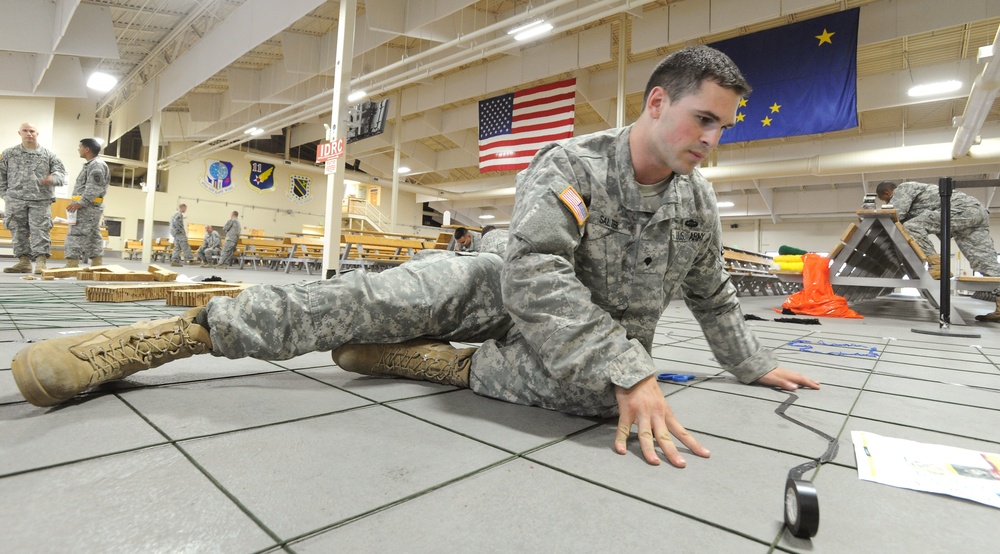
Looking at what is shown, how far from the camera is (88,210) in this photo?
4941 millimetres

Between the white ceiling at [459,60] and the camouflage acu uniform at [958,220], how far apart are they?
8.25 feet

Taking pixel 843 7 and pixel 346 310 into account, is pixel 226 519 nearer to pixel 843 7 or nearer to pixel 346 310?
pixel 346 310

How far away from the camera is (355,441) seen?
2.86ft

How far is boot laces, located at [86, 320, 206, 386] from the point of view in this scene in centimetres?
102

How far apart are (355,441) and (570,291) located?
0.49m

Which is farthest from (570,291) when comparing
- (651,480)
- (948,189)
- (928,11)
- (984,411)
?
(928,11)

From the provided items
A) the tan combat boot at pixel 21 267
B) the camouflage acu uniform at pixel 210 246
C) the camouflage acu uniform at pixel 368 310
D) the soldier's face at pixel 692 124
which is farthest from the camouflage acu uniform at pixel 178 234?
the soldier's face at pixel 692 124

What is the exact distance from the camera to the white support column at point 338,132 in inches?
213

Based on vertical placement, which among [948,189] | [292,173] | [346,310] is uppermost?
[292,173]

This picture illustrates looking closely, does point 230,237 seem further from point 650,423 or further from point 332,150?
point 650,423

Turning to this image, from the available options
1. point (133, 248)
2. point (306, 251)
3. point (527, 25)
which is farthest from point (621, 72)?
point (133, 248)

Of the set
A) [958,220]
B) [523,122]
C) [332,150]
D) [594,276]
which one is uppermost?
[523,122]

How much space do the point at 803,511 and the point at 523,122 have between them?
7.96m

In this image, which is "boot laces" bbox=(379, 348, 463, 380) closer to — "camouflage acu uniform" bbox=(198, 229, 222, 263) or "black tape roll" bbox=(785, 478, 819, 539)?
"black tape roll" bbox=(785, 478, 819, 539)
